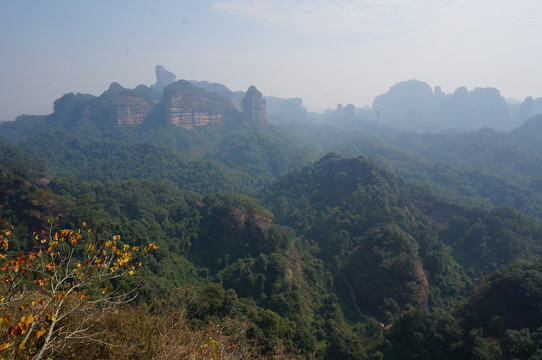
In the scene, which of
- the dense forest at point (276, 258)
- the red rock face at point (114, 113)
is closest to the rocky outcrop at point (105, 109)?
the red rock face at point (114, 113)

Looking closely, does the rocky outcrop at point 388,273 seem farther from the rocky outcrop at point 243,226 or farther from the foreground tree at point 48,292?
the foreground tree at point 48,292

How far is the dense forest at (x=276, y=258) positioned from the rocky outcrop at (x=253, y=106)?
204 feet

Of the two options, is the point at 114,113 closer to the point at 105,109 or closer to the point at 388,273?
the point at 105,109

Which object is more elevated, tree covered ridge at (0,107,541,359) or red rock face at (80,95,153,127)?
→ red rock face at (80,95,153,127)

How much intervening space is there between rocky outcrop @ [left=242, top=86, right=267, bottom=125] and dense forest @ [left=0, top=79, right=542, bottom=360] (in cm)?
6218

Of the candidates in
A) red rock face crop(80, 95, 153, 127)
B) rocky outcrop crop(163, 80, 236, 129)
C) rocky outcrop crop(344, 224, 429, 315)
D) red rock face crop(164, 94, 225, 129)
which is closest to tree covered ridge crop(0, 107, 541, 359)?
rocky outcrop crop(344, 224, 429, 315)

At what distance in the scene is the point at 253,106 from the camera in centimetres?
13338

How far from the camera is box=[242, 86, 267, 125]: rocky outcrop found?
13238cm

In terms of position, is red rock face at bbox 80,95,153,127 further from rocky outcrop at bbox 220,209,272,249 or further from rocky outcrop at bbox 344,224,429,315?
rocky outcrop at bbox 344,224,429,315

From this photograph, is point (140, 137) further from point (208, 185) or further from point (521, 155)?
point (521, 155)

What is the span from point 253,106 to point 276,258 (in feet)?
364

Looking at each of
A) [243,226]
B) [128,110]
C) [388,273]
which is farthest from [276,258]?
[128,110]

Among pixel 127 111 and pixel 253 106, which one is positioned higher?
pixel 253 106

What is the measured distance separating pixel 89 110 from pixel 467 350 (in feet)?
414
